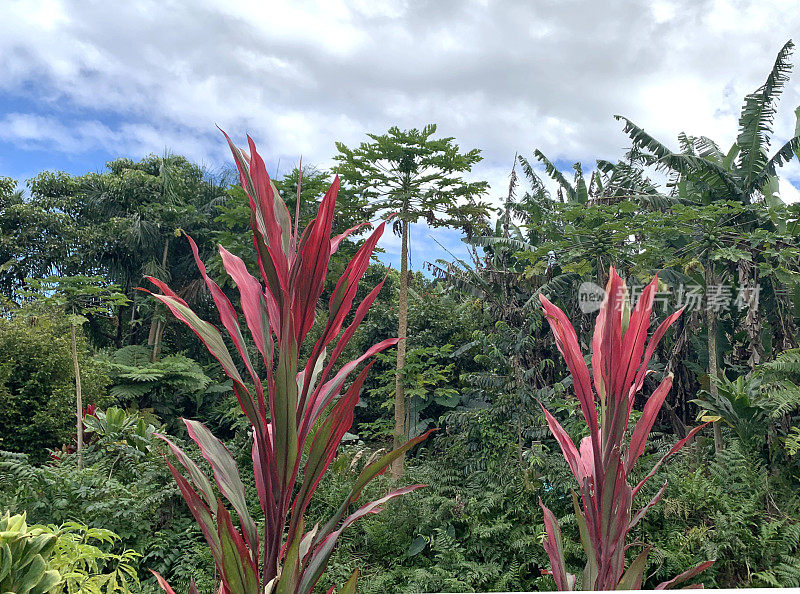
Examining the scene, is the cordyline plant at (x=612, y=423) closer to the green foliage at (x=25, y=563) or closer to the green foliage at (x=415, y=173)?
the green foliage at (x=25, y=563)

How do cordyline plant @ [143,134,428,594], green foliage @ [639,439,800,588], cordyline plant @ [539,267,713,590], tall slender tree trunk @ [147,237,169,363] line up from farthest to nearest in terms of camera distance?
tall slender tree trunk @ [147,237,169,363]
green foliage @ [639,439,800,588]
cordyline plant @ [539,267,713,590]
cordyline plant @ [143,134,428,594]

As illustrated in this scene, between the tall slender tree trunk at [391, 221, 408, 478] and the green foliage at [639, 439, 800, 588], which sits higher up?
the tall slender tree trunk at [391, 221, 408, 478]

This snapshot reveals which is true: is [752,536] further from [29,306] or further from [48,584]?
[29,306]

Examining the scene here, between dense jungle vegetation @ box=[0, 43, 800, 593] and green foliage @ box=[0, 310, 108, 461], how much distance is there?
0.02 metres

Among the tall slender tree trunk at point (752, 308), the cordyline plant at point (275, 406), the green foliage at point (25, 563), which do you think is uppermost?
the tall slender tree trunk at point (752, 308)

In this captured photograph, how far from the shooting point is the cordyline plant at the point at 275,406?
24.5 inches

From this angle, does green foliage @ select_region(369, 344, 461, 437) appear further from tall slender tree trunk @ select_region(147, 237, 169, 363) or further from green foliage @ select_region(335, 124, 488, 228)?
tall slender tree trunk @ select_region(147, 237, 169, 363)

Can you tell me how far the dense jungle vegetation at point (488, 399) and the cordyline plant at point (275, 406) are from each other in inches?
1.0

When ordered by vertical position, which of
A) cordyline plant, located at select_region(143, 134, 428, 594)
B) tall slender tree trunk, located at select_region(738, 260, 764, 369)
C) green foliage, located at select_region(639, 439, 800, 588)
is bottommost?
green foliage, located at select_region(639, 439, 800, 588)

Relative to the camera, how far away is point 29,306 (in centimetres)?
430

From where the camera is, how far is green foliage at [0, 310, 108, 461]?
3.68 meters

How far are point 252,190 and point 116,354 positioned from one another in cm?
699
